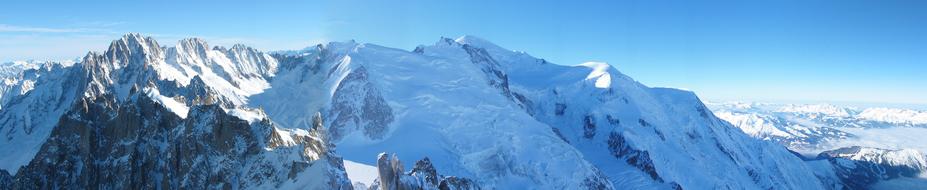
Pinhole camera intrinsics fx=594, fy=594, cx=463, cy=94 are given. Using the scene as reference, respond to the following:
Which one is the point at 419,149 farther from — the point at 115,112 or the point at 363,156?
the point at 115,112

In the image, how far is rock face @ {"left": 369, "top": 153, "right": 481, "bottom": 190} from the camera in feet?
221

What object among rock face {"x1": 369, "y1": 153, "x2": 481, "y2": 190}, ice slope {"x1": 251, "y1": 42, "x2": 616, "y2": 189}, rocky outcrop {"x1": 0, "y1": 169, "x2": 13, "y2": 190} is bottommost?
rocky outcrop {"x1": 0, "y1": 169, "x2": 13, "y2": 190}

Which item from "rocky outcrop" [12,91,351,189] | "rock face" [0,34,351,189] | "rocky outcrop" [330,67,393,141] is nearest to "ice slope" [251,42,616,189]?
"rocky outcrop" [330,67,393,141]

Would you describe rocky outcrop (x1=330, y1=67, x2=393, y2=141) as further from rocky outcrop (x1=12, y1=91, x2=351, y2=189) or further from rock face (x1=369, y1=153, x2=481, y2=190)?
rock face (x1=369, y1=153, x2=481, y2=190)

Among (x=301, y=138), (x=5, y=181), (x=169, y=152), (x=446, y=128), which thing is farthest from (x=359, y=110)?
(x=5, y=181)

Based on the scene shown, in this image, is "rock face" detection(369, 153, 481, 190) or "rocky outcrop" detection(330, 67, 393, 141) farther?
"rocky outcrop" detection(330, 67, 393, 141)

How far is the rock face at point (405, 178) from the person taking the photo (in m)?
67.2

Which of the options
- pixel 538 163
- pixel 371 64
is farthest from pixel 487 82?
pixel 538 163

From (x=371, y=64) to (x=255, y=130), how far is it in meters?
118

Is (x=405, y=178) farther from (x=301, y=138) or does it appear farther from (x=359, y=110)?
(x=359, y=110)

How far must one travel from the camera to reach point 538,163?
145 meters

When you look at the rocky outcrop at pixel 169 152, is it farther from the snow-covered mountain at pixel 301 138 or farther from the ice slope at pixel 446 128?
the ice slope at pixel 446 128

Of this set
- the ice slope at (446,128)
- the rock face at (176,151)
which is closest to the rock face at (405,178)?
the rock face at (176,151)

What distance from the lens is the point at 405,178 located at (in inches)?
2645
